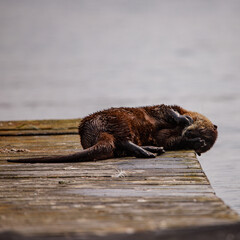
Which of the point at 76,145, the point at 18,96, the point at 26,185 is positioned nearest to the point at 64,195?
the point at 26,185

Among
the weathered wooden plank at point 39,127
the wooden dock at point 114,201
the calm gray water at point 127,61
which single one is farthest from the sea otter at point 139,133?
the weathered wooden plank at point 39,127

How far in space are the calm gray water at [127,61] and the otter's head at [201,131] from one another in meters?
0.46

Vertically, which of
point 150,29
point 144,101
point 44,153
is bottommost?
point 44,153

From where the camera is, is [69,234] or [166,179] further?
[166,179]

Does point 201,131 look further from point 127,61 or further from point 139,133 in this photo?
point 127,61

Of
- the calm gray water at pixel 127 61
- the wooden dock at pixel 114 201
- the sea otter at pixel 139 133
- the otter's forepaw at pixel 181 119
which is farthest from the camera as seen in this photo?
the calm gray water at pixel 127 61

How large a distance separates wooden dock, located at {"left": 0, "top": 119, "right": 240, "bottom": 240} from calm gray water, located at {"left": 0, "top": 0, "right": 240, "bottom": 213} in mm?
1257

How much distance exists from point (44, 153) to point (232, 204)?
1637mm

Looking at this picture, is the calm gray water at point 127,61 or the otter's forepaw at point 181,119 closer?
the otter's forepaw at point 181,119

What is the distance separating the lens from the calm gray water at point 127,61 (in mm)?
10258

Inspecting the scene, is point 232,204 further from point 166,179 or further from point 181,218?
point 181,218

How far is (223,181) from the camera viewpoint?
19.1 ft

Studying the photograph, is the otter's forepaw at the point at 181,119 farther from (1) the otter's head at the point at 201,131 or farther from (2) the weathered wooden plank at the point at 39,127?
(2) the weathered wooden plank at the point at 39,127

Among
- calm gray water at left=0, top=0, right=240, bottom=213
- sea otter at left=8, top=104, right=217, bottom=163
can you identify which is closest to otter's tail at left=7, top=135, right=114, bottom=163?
sea otter at left=8, top=104, right=217, bottom=163
